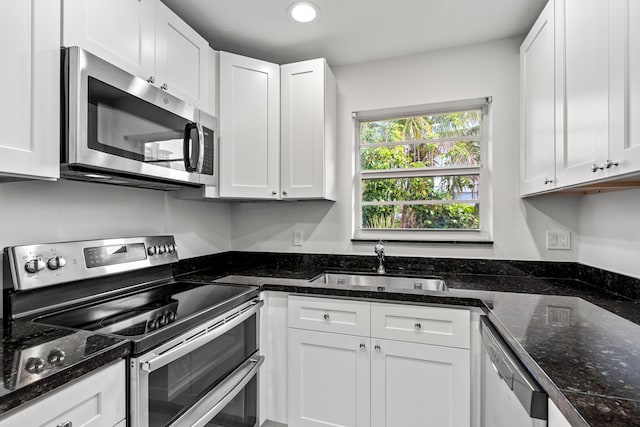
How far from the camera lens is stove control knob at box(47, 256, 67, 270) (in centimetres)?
124

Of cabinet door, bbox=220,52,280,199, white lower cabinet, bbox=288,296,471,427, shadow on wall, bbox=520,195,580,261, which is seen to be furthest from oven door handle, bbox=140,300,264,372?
shadow on wall, bbox=520,195,580,261

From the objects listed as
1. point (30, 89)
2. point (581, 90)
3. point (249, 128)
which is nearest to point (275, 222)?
point (249, 128)

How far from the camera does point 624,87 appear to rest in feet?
3.19

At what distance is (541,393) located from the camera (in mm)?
793

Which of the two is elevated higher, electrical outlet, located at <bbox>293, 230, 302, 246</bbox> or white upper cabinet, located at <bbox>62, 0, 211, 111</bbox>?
white upper cabinet, located at <bbox>62, 0, 211, 111</bbox>

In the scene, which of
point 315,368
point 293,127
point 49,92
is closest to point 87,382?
point 49,92

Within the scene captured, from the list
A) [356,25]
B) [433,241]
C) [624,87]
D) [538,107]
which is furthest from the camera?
[433,241]

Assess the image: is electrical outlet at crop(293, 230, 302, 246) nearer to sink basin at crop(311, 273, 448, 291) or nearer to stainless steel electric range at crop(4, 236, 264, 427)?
sink basin at crop(311, 273, 448, 291)

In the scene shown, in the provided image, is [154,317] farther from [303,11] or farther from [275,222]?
[303,11]

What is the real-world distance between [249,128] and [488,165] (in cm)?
157

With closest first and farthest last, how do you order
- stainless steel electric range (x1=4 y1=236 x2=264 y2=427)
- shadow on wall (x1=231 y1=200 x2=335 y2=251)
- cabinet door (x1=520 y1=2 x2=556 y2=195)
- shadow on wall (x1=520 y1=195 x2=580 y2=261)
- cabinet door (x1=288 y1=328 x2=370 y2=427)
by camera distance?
stainless steel electric range (x1=4 y1=236 x2=264 y2=427), cabinet door (x1=520 y1=2 x2=556 y2=195), cabinet door (x1=288 y1=328 x2=370 y2=427), shadow on wall (x1=520 y1=195 x2=580 y2=261), shadow on wall (x1=231 y1=200 x2=335 y2=251)

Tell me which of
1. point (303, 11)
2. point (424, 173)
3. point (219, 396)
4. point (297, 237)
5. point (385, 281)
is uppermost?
point (303, 11)

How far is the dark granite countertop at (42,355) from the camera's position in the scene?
0.70 meters

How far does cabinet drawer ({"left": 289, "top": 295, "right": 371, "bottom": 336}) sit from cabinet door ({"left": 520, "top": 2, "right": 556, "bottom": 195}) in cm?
108
